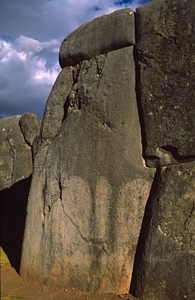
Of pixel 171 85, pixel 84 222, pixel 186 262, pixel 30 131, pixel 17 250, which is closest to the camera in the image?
pixel 186 262

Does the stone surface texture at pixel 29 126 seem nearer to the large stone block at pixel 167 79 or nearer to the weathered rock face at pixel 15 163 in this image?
the weathered rock face at pixel 15 163

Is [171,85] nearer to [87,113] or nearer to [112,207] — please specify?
[87,113]

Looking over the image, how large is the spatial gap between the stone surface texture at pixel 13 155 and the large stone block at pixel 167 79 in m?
5.67

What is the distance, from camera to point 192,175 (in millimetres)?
4234

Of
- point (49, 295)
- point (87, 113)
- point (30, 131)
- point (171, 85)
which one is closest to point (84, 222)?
point (49, 295)

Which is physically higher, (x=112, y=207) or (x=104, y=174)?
(x=104, y=174)

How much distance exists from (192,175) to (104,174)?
3.41ft

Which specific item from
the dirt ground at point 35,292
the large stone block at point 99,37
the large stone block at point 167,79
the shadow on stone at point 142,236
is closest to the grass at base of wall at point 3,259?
the dirt ground at point 35,292

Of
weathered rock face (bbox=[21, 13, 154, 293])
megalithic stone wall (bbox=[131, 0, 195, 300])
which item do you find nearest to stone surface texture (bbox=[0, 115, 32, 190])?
weathered rock face (bbox=[21, 13, 154, 293])

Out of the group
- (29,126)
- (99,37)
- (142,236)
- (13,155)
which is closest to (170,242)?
(142,236)

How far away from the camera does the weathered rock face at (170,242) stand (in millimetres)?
4047

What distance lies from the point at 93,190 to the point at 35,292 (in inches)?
52.4

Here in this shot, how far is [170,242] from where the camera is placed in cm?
420

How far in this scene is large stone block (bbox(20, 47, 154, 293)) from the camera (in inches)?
183
